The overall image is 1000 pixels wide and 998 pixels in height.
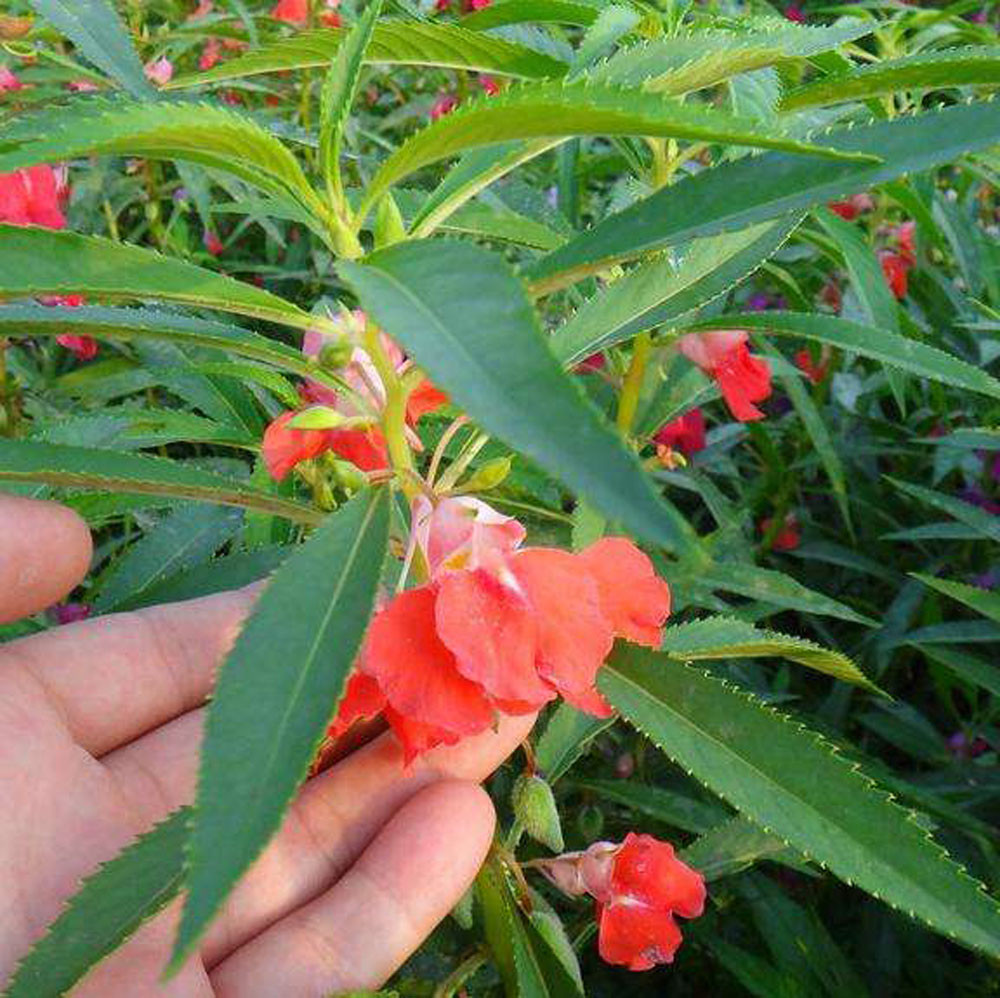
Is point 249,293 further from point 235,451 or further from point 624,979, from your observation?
point 235,451

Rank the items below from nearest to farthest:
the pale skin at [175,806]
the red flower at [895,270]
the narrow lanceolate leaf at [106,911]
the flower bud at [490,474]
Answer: the narrow lanceolate leaf at [106,911], the flower bud at [490,474], the pale skin at [175,806], the red flower at [895,270]

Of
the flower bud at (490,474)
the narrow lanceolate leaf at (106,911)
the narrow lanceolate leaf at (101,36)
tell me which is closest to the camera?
the narrow lanceolate leaf at (106,911)

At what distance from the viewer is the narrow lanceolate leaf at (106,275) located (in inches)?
23.4

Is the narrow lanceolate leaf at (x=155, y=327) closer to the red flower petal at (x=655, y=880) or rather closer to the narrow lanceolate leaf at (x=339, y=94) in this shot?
the narrow lanceolate leaf at (x=339, y=94)

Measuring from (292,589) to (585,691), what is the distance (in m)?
0.20

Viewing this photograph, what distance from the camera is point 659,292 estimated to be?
87 cm

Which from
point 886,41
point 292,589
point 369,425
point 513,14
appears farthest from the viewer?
point 886,41

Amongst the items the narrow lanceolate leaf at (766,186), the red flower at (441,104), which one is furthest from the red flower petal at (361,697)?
the red flower at (441,104)

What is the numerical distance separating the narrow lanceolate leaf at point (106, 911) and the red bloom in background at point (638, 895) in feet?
1.21

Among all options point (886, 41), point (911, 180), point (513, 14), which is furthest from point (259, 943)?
point (886, 41)

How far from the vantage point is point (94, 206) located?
5.88ft

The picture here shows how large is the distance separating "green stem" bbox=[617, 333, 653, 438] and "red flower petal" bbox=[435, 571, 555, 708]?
17.0 inches

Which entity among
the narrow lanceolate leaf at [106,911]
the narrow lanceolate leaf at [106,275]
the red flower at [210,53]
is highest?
the narrow lanceolate leaf at [106,275]

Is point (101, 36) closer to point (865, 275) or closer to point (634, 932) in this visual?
point (865, 275)
